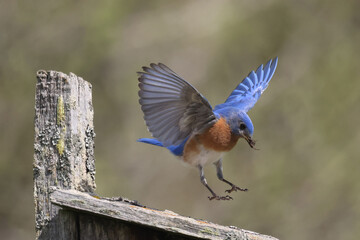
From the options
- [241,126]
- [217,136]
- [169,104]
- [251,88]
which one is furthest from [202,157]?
[251,88]

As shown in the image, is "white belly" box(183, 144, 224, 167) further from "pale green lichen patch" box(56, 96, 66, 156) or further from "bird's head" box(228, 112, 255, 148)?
"pale green lichen patch" box(56, 96, 66, 156)

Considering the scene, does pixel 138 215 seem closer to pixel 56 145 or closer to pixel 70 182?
pixel 70 182

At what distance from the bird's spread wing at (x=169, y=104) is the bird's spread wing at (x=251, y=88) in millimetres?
984

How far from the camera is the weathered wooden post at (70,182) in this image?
356 centimetres

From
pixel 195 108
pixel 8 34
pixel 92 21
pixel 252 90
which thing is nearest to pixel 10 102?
pixel 8 34

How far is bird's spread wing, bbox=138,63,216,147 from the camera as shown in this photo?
13.5 ft

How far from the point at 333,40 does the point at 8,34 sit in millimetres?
5003

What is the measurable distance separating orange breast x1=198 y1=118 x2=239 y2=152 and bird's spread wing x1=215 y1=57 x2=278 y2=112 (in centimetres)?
58

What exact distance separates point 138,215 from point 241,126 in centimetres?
151

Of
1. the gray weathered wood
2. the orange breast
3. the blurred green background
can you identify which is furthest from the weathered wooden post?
the blurred green background

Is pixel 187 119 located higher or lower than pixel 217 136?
lower

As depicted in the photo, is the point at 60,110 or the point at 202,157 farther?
the point at 202,157

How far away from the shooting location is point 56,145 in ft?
12.4

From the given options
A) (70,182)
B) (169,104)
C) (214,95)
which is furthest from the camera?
(214,95)
